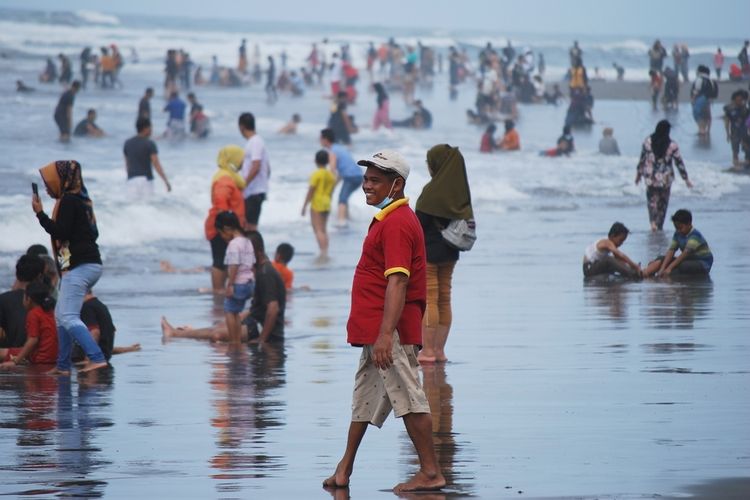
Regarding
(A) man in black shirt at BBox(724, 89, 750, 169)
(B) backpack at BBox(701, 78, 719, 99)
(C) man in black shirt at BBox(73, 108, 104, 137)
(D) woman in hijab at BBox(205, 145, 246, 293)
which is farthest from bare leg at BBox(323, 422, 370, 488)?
(C) man in black shirt at BBox(73, 108, 104, 137)

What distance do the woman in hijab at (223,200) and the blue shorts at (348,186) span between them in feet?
22.7

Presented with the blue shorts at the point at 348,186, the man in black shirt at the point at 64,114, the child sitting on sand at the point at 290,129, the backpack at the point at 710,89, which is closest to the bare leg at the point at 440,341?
the blue shorts at the point at 348,186

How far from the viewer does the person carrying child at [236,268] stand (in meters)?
11.9

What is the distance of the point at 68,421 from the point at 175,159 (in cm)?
3381

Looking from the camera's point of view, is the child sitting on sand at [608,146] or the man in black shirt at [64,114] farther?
the man in black shirt at [64,114]

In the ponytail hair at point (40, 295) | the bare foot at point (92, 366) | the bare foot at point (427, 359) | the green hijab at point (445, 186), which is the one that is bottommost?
the bare foot at point (92, 366)

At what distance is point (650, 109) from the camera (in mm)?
38625

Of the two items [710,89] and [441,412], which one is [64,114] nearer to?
[710,89]

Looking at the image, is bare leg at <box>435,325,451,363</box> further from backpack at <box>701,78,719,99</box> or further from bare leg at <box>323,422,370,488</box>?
backpack at <box>701,78,719,99</box>

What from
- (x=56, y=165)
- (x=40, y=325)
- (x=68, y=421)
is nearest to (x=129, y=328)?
(x=40, y=325)

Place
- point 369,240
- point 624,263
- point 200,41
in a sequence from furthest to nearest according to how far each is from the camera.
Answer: point 200,41 → point 624,263 → point 369,240

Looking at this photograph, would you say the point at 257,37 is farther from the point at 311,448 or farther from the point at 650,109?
the point at 311,448

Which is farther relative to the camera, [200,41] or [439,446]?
[200,41]

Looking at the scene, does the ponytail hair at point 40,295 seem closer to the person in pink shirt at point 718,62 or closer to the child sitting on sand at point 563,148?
the person in pink shirt at point 718,62
